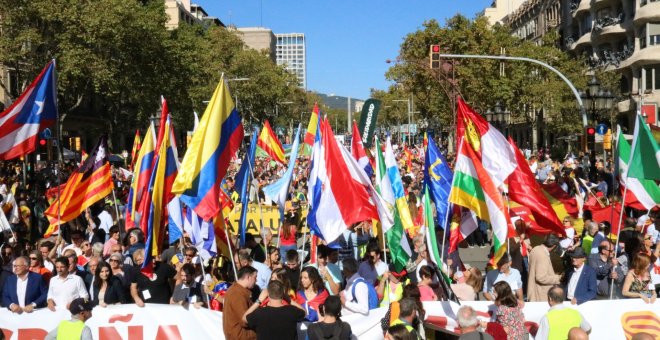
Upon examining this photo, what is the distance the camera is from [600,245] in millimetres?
10711

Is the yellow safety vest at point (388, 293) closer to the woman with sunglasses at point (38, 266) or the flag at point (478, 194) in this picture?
the flag at point (478, 194)

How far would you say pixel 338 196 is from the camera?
10.4 metres

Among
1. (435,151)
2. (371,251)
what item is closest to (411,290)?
(371,251)

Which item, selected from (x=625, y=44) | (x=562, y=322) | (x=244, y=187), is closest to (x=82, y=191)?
(x=244, y=187)

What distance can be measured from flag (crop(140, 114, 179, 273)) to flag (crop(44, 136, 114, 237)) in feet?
5.90

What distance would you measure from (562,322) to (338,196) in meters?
3.50

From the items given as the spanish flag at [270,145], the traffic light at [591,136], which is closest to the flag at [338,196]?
the spanish flag at [270,145]

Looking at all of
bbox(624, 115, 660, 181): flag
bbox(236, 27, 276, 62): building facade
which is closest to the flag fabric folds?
bbox(624, 115, 660, 181): flag

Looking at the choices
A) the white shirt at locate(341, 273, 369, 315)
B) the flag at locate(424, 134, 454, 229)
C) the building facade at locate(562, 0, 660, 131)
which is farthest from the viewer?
→ the building facade at locate(562, 0, 660, 131)

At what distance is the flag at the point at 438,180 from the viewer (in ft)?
40.9

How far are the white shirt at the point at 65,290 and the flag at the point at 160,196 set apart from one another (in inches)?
31.4

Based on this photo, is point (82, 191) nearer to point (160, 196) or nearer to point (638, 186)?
point (160, 196)

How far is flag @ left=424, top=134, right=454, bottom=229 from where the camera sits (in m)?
12.5

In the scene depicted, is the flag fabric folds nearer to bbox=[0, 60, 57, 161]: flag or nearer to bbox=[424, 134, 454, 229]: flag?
bbox=[424, 134, 454, 229]: flag
